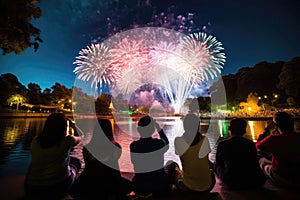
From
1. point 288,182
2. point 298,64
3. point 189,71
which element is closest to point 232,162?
point 288,182

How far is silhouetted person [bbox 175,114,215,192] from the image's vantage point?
299 cm

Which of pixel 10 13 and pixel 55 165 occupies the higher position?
pixel 10 13

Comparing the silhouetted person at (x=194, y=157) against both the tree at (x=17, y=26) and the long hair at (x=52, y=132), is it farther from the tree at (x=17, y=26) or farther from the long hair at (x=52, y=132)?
the tree at (x=17, y=26)

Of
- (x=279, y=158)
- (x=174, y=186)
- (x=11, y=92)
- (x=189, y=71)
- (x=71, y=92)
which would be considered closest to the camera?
(x=279, y=158)

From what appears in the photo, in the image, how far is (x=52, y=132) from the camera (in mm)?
2820

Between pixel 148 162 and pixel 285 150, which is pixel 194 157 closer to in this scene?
pixel 148 162

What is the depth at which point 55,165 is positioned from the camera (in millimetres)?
2912

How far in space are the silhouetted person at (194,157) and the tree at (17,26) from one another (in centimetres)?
754

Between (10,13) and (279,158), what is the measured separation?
918 cm

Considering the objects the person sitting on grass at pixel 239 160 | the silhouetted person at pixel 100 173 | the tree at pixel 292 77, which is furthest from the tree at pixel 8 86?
the tree at pixel 292 77

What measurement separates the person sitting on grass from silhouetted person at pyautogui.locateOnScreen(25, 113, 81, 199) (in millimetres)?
2643

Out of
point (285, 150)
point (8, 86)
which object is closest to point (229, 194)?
point (285, 150)

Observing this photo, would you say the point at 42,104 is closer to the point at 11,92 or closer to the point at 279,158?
the point at 11,92

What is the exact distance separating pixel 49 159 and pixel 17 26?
754 centimetres
